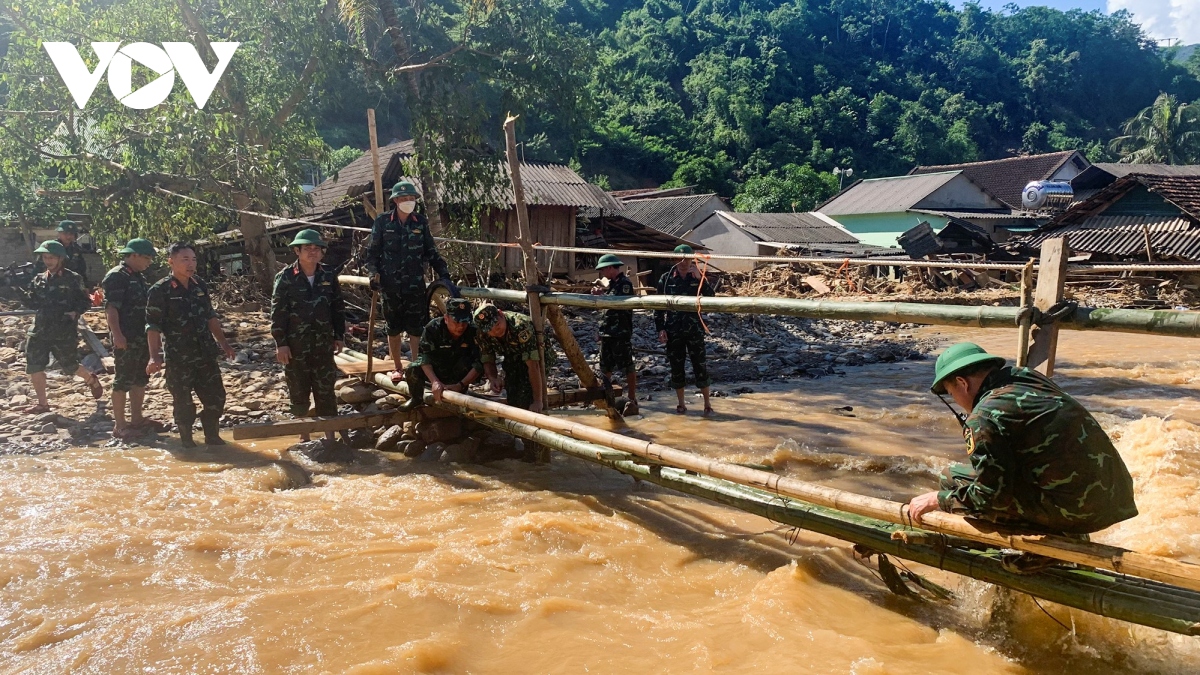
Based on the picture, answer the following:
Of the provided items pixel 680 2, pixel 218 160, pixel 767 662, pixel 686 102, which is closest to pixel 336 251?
pixel 218 160

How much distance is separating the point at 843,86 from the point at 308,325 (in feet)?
185

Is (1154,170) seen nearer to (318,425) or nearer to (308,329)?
(308,329)

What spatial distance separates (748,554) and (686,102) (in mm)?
49873

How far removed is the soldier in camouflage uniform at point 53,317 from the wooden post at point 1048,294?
805cm

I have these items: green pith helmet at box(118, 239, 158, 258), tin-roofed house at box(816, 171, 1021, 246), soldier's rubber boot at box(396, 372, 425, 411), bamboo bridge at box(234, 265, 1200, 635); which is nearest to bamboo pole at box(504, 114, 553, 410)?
bamboo bridge at box(234, 265, 1200, 635)

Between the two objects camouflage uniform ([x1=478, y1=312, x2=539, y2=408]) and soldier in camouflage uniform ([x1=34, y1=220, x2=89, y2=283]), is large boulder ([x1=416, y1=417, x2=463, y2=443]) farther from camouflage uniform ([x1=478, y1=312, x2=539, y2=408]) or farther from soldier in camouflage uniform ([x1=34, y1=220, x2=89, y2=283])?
soldier in camouflage uniform ([x1=34, y1=220, x2=89, y2=283])

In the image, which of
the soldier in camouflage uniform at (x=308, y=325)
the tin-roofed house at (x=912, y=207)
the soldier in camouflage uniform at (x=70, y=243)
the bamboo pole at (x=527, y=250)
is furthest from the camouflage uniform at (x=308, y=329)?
the tin-roofed house at (x=912, y=207)

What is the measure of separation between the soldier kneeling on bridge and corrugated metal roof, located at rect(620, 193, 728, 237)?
2417 centimetres

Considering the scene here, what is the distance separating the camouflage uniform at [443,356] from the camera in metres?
5.87

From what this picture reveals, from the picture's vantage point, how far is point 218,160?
36.4 ft

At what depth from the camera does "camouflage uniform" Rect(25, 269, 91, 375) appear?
7.29 m

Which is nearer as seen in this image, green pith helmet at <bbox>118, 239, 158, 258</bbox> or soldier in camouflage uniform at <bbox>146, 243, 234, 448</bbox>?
soldier in camouflage uniform at <bbox>146, 243, 234, 448</bbox>

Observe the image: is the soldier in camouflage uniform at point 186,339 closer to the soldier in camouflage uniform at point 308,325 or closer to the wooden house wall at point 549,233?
the soldier in camouflage uniform at point 308,325

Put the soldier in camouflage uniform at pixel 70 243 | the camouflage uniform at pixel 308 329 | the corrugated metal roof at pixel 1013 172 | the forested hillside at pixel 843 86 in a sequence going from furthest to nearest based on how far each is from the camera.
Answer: the forested hillside at pixel 843 86
the corrugated metal roof at pixel 1013 172
the soldier in camouflage uniform at pixel 70 243
the camouflage uniform at pixel 308 329
